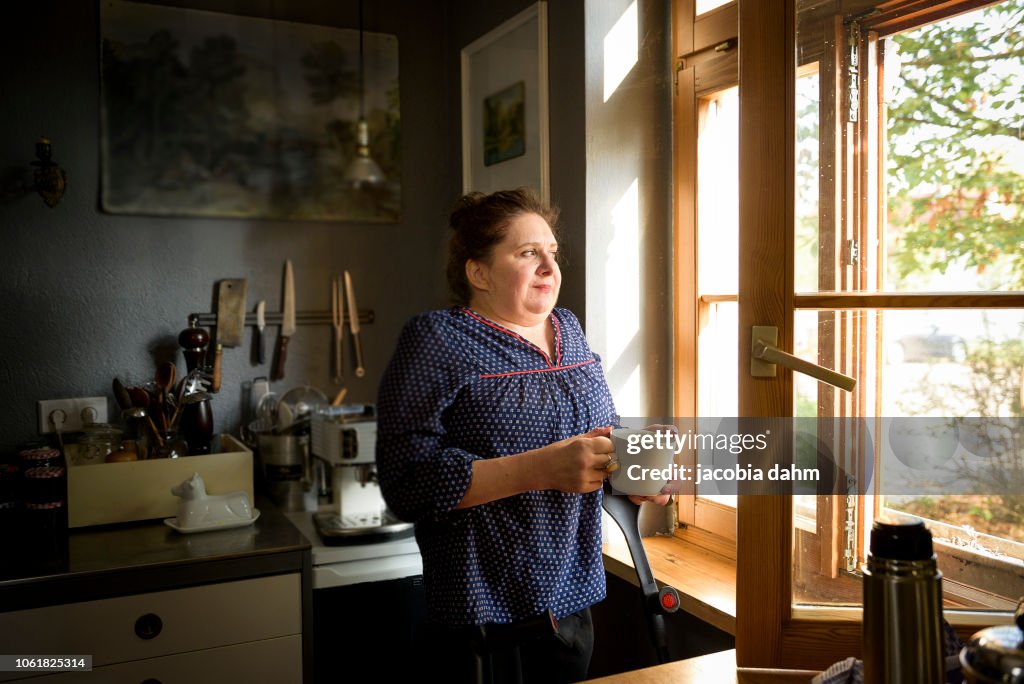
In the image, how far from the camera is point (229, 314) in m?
2.52

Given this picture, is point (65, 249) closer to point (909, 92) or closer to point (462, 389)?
point (462, 389)

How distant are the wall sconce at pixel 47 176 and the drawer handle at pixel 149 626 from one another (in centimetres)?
117

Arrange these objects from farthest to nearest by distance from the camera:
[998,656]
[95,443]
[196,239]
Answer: [196,239] → [95,443] → [998,656]

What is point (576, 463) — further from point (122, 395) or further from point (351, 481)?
point (122, 395)

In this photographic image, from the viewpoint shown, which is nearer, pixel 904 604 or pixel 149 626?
pixel 904 604

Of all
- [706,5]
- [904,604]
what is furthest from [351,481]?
[904,604]

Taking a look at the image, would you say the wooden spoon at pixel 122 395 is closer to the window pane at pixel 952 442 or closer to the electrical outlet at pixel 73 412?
the electrical outlet at pixel 73 412

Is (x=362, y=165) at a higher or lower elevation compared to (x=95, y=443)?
higher

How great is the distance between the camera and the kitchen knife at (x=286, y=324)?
2582mm

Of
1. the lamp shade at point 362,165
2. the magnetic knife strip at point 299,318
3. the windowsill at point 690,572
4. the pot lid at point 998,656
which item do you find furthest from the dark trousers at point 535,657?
the lamp shade at point 362,165

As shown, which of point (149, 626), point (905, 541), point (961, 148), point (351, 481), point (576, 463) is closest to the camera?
point (905, 541)

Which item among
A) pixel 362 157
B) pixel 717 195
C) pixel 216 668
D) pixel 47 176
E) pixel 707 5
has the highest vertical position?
pixel 707 5

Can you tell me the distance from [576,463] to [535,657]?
464 mm

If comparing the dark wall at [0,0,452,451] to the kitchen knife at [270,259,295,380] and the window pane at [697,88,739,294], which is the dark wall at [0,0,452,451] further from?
the window pane at [697,88,739,294]
